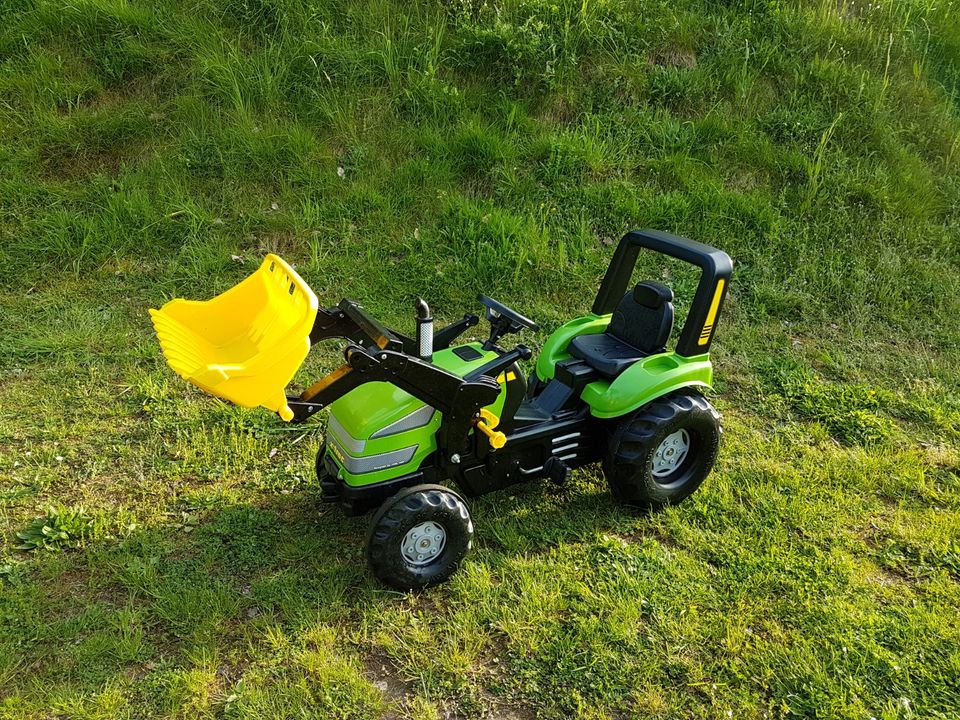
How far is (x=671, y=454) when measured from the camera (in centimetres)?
410

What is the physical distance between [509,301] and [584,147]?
192 cm

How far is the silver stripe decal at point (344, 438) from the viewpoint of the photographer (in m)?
3.33

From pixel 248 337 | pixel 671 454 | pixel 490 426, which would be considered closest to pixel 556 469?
pixel 490 426

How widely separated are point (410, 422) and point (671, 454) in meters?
1.55

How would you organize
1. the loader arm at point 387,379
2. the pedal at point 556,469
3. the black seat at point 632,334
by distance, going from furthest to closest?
the black seat at point 632,334, the pedal at point 556,469, the loader arm at point 387,379

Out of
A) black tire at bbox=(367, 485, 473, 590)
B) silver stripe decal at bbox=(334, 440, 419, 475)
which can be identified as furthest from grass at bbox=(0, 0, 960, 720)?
silver stripe decal at bbox=(334, 440, 419, 475)

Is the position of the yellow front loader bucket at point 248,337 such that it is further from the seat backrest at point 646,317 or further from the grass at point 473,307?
the seat backrest at point 646,317

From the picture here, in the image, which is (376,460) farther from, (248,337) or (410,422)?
(248,337)

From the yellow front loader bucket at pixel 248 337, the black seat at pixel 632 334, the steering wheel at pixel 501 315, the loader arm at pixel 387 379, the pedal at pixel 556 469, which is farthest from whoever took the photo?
the black seat at pixel 632 334

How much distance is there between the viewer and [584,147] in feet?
22.9

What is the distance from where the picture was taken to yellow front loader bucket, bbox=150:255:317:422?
2.83 m

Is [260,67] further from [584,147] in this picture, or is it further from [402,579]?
[402,579]

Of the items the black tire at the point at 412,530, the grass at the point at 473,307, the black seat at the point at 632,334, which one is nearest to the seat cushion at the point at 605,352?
the black seat at the point at 632,334

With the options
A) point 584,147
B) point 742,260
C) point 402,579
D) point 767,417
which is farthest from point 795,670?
point 584,147
